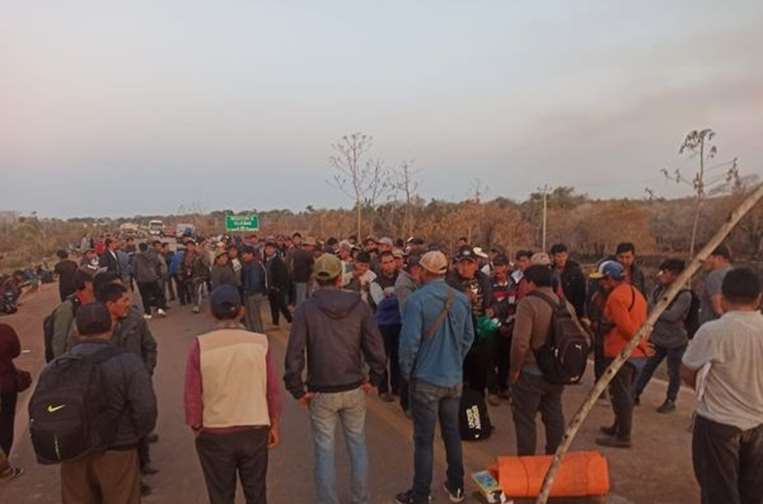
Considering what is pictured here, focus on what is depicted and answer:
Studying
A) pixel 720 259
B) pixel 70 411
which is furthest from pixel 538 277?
pixel 70 411

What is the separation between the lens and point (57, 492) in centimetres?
489

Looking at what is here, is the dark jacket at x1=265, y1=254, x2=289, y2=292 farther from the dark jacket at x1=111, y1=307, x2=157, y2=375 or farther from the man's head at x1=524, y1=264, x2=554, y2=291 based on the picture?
the man's head at x1=524, y1=264, x2=554, y2=291

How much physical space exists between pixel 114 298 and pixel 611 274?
466 cm

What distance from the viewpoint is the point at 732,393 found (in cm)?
336

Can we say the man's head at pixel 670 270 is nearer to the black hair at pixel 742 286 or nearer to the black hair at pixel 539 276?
the black hair at pixel 539 276

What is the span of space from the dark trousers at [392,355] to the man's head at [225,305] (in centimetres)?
330

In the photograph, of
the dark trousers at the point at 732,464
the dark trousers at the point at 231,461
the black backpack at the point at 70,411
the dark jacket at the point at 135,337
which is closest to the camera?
the black backpack at the point at 70,411

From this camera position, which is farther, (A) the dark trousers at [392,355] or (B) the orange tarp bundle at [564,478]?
(A) the dark trousers at [392,355]

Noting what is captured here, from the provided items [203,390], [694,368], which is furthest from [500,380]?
[203,390]

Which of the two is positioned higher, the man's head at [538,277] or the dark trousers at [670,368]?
the man's head at [538,277]

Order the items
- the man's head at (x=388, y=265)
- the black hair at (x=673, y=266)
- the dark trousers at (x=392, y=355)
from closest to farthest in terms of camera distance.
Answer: the black hair at (x=673, y=266) → the dark trousers at (x=392, y=355) → the man's head at (x=388, y=265)

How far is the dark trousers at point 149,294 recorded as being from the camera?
12953 millimetres

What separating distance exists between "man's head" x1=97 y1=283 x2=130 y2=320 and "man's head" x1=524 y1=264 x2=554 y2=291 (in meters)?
3.40

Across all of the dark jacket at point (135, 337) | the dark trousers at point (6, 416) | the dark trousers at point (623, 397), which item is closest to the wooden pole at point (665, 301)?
the dark trousers at point (623, 397)
